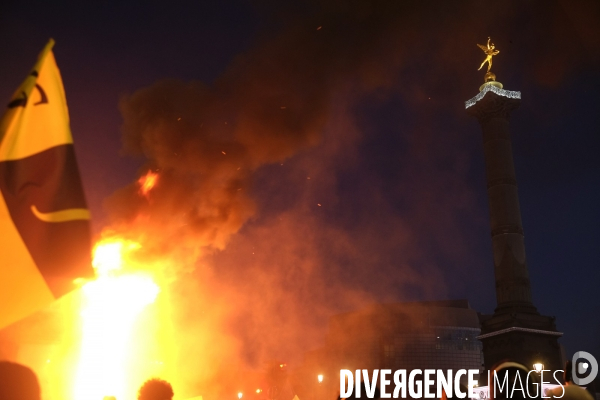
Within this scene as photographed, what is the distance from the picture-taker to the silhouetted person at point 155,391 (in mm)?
4812

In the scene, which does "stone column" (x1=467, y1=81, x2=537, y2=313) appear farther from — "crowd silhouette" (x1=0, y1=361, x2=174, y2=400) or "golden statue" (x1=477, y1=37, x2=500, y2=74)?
"crowd silhouette" (x1=0, y1=361, x2=174, y2=400)

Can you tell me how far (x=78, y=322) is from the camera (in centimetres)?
1762

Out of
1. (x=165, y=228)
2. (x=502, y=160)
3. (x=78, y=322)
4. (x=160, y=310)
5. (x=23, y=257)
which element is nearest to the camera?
(x=23, y=257)

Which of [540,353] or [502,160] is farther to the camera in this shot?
[502,160]

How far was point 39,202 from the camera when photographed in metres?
3.93

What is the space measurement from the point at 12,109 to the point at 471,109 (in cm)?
4611

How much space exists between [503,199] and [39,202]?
139 ft

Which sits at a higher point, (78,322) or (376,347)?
(376,347)

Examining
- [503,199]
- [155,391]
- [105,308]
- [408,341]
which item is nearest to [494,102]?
[503,199]

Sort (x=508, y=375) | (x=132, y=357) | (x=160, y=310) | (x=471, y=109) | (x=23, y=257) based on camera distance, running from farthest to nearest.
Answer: (x=471, y=109)
(x=160, y=310)
(x=132, y=357)
(x=508, y=375)
(x=23, y=257)

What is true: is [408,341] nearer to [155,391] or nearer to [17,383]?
[155,391]

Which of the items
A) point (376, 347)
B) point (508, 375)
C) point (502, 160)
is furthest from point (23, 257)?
point (376, 347)

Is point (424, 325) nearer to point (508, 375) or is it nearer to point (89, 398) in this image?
point (89, 398)

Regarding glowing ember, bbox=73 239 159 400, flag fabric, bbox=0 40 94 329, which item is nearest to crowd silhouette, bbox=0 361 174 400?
flag fabric, bbox=0 40 94 329
